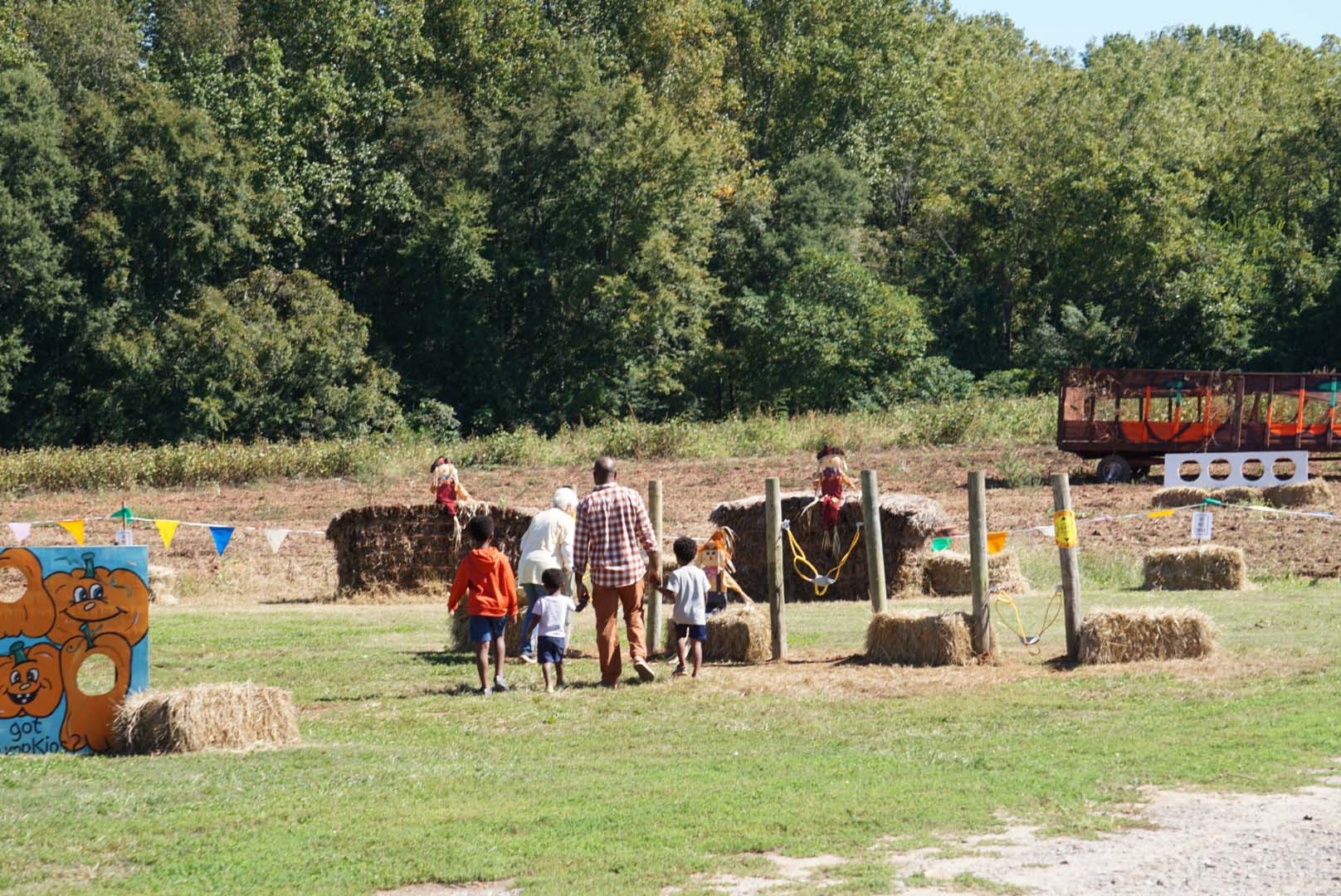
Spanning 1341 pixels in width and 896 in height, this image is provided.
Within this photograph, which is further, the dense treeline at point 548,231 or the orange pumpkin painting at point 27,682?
the dense treeline at point 548,231

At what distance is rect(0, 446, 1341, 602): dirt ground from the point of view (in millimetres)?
24891

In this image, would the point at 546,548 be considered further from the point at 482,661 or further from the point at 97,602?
the point at 97,602

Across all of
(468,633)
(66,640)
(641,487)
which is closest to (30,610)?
(66,640)

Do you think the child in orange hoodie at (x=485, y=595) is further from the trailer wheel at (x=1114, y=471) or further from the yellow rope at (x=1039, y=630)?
the trailer wheel at (x=1114, y=471)

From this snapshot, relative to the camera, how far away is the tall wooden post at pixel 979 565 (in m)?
13.7

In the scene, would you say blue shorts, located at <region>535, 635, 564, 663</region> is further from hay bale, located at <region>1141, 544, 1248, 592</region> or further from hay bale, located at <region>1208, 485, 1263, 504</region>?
hay bale, located at <region>1208, 485, 1263, 504</region>

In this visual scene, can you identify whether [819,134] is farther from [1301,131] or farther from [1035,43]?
[1035,43]

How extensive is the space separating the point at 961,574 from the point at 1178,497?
375 inches

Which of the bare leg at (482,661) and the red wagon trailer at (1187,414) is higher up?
the red wagon trailer at (1187,414)

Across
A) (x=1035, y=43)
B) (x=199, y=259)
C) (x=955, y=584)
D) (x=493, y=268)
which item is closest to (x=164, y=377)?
(x=199, y=259)

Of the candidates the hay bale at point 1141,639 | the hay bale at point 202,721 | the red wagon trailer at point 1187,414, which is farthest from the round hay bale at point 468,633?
the red wagon trailer at point 1187,414

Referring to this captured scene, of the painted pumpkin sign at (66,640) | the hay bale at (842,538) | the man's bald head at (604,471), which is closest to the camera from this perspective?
the painted pumpkin sign at (66,640)

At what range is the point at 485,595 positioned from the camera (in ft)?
43.7

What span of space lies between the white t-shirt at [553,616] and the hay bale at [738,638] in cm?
153
